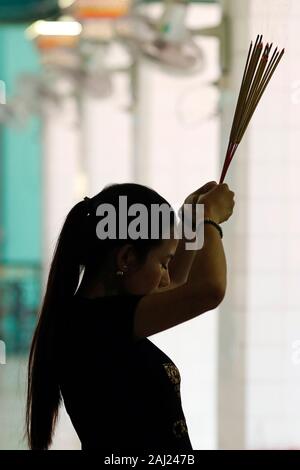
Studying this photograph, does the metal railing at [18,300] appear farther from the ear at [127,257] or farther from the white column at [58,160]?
the ear at [127,257]

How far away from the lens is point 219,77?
213 cm

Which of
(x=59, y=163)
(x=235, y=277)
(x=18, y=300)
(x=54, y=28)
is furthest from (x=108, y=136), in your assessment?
(x=235, y=277)

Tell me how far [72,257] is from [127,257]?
0.20ft

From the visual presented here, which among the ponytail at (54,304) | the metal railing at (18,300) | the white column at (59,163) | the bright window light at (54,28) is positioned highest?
the bright window light at (54,28)

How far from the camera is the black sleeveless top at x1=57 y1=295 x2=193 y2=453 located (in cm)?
95

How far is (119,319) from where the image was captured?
97 cm

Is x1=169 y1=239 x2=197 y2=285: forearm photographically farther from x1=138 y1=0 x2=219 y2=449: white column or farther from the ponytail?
x1=138 y1=0 x2=219 y2=449: white column

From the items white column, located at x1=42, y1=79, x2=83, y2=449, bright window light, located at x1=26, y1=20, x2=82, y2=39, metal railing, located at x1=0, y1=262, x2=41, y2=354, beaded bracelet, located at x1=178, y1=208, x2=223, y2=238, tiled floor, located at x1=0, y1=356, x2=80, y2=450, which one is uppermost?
bright window light, located at x1=26, y1=20, x2=82, y2=39

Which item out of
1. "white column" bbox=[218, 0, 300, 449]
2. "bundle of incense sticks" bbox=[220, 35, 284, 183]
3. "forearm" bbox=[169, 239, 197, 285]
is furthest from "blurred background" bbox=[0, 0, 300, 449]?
"forearm" bbox=[169, 239, 197, 285]

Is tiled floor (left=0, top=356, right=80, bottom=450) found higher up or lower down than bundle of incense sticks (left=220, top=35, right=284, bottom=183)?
lower down

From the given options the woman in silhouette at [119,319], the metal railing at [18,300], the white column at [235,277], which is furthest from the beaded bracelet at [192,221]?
the metal railing at [18,300]

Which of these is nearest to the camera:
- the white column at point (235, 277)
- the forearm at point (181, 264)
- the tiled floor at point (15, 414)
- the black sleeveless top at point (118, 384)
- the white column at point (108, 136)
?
the black sleeveless top at point (118, 384)

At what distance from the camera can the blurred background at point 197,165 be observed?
6.74 ft
